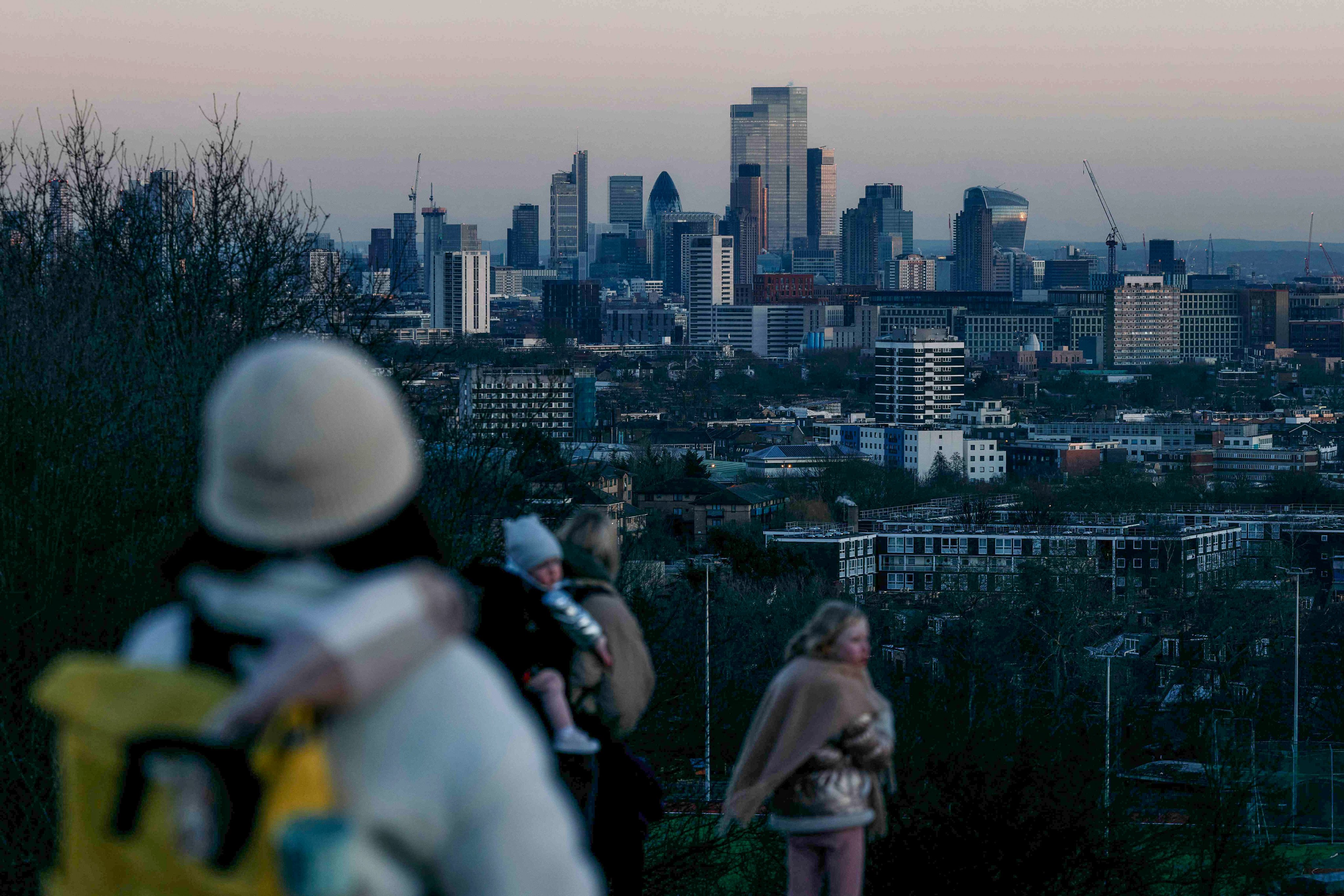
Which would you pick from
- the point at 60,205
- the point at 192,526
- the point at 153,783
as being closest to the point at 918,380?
the point at 60,205

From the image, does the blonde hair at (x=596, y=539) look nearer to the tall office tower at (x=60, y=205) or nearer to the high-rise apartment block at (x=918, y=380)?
the tall office tower at (x=60, y=205)

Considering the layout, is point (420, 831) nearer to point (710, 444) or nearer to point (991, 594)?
point (991, 594)

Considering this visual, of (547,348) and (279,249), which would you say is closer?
(279,249)

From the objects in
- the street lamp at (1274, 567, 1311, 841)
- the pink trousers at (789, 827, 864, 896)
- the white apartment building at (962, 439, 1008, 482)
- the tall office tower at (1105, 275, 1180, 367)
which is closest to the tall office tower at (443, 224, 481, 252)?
the tall office tower at (1105, 275, 1180, 367)

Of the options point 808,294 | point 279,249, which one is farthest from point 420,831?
point 808,294

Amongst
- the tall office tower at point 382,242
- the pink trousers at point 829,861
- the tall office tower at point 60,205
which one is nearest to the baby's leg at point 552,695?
the pink trousers at point 829,861

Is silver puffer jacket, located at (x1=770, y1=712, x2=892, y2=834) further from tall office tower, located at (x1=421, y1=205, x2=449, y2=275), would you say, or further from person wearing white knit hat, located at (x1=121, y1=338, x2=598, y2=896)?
tall office tower, located at (x1=421, y1=205, x2=449, y2=275)
